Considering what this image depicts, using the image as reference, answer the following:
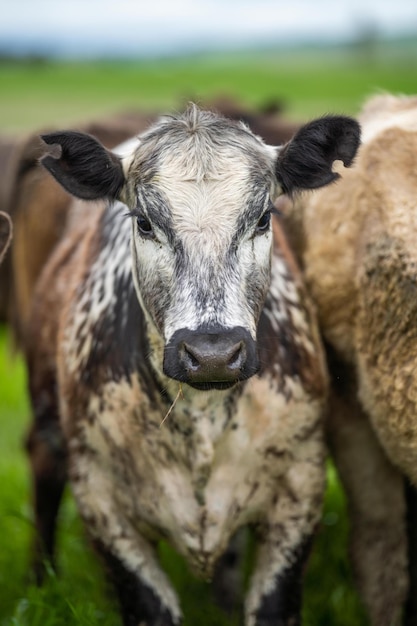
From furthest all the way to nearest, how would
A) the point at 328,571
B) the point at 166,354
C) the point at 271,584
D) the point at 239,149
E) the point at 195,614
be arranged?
1. the point at 328,571
2. the point at 195,614
3. the point at 271,584
4. the point at 239,149
5. the point at 166,354

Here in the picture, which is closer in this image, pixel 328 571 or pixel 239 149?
pixel 239 149

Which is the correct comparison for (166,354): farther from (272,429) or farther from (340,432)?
(340,432)

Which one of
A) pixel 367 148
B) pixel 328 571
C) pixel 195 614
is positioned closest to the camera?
pixel 367 148

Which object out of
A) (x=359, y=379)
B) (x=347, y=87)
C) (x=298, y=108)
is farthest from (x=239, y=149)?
(x=347, y=87)

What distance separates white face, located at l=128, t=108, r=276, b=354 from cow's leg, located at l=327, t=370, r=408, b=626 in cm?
110

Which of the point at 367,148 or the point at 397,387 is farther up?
the point at 367,148

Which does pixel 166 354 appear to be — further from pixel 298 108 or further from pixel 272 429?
pixel 298 108

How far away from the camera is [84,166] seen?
4234mm

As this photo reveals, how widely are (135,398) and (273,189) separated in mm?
1055

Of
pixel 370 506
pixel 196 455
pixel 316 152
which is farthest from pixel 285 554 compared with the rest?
pixel 316 152

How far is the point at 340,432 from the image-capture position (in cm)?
500

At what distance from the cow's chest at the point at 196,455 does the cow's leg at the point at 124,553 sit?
0.06 m

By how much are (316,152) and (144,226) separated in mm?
814

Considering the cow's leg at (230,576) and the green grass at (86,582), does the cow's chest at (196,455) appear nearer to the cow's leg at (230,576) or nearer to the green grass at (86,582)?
the green grass at (86,582)
